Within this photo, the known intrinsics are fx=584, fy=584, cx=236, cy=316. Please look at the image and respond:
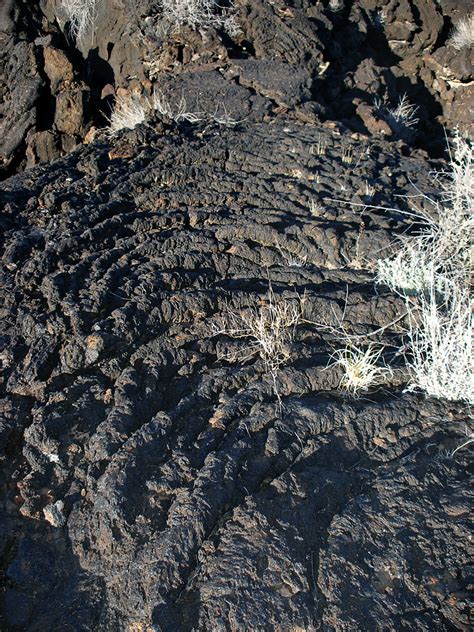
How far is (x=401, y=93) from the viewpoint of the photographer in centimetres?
758

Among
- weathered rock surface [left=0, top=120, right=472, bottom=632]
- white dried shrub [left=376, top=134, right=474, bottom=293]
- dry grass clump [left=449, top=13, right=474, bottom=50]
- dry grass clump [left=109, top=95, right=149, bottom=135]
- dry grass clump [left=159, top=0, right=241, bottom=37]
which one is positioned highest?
dry grass clump [left=449, top=13, right=474, bottom=50]

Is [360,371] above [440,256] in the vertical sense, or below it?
below

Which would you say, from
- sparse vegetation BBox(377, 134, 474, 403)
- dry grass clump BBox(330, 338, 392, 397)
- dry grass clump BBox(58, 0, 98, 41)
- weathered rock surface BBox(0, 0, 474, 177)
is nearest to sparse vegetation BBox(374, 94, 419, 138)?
weathered rock surface BBox(0, 0, 474, 177)

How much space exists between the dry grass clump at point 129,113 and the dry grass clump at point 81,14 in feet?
6.19

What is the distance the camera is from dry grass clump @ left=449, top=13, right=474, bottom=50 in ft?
26.2

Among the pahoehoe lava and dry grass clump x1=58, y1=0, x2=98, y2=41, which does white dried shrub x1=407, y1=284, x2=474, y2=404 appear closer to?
the pahoehoe lava

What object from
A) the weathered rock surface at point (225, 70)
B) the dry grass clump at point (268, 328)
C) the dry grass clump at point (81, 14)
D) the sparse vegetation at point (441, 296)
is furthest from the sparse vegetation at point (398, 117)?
the dry grass clump at point (268, 328)

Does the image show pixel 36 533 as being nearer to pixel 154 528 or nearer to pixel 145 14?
pixel 154 528

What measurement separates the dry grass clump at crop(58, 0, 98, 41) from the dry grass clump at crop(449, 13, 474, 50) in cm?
488

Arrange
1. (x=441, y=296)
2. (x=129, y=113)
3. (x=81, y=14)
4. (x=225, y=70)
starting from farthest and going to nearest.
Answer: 1. (x=81, y=14)
2. (x=225, y=70)
3. (x=129, y=113)
4. (x=441, y=296)

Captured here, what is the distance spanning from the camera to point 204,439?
8.05ft

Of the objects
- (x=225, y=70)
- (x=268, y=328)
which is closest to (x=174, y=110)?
(x=225, y=70)

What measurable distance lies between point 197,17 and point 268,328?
481 cm

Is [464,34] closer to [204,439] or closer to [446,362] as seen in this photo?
[446,362]
